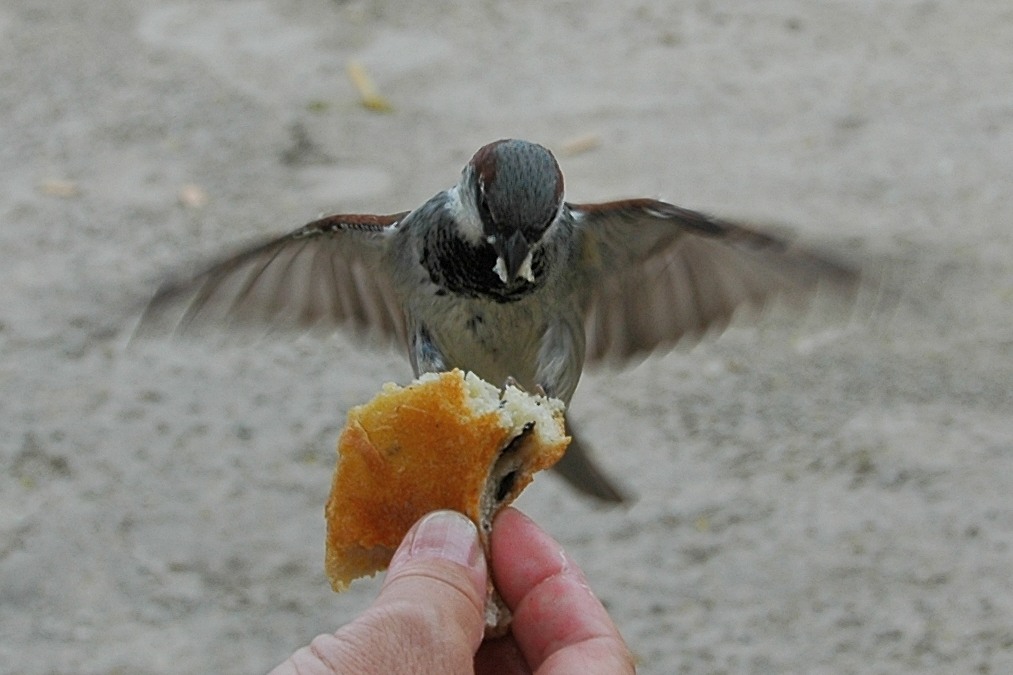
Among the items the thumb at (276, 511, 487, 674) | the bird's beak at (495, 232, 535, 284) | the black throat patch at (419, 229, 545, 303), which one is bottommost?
the thumb at (276, 511, 487, 674)

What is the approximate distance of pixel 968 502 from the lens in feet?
12.6

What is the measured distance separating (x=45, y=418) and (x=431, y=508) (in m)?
2.27

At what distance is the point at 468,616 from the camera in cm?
209

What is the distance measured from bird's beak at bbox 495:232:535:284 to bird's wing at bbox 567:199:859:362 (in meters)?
0.25

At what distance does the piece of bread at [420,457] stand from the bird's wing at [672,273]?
0.58 m

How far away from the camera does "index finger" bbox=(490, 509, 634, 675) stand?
7.74ft

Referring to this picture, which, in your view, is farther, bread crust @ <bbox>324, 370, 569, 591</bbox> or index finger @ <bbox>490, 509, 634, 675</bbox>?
index finger @ <bbox>490, 509, 634, 675</bbox>

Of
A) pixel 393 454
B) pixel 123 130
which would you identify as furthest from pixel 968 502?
pixel 123 130

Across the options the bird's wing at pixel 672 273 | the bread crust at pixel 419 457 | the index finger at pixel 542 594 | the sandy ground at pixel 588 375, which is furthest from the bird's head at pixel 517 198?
the sandy ground at pixel 588 375

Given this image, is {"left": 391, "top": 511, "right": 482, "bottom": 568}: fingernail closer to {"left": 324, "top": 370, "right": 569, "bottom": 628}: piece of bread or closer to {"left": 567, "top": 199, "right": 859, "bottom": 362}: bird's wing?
{"left": 324, "top": 370, "right": 569, "bottom": 628}: piece of bread

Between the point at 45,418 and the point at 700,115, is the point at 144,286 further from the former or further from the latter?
the point at 700,115

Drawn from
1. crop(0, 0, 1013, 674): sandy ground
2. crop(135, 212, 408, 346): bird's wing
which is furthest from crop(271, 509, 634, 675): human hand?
crop(0, 0, 1013, 674): sandy ground

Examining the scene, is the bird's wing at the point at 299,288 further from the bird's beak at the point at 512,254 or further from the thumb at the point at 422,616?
the thumb at the point at 422,616

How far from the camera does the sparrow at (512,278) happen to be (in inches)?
104
